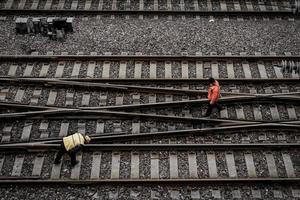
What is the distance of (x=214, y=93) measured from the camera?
12844mm

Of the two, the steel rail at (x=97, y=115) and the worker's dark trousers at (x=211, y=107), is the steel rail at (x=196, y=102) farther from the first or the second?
the worker's dark trousers at (x=211, y=107)

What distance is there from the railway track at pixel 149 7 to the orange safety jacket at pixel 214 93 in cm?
419

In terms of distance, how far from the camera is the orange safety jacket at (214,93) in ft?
42.2

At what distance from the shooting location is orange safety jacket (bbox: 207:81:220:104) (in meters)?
12.9

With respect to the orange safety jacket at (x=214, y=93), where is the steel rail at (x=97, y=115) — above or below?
below

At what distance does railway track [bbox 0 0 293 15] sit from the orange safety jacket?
13.7 ft

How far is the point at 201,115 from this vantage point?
1351 centimetres

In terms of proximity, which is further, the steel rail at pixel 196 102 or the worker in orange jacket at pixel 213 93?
the steel rail at pixel 196 102

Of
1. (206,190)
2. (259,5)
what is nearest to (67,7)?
(259,5)

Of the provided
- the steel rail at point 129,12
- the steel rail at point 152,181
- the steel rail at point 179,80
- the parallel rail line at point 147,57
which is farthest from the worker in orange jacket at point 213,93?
the steel rail at point 129,12

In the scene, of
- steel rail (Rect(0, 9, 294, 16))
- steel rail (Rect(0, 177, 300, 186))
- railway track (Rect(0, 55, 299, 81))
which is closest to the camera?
steel rail (Rect(0, 177, 300, 186))

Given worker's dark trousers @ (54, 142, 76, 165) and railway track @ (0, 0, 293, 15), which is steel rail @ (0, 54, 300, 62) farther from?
worker's dark trousers @ (54, 142, 76, 165)

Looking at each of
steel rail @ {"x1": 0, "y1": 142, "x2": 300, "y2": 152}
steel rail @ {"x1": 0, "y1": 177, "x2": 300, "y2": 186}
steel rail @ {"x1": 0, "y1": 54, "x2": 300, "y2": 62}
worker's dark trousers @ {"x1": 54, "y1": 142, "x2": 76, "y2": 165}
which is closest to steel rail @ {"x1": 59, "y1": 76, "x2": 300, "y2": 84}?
steel rail @ {"x1": 0, "y1": 54, "x2": 300, "y2": 62}

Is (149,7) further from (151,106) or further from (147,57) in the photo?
(151,106)
